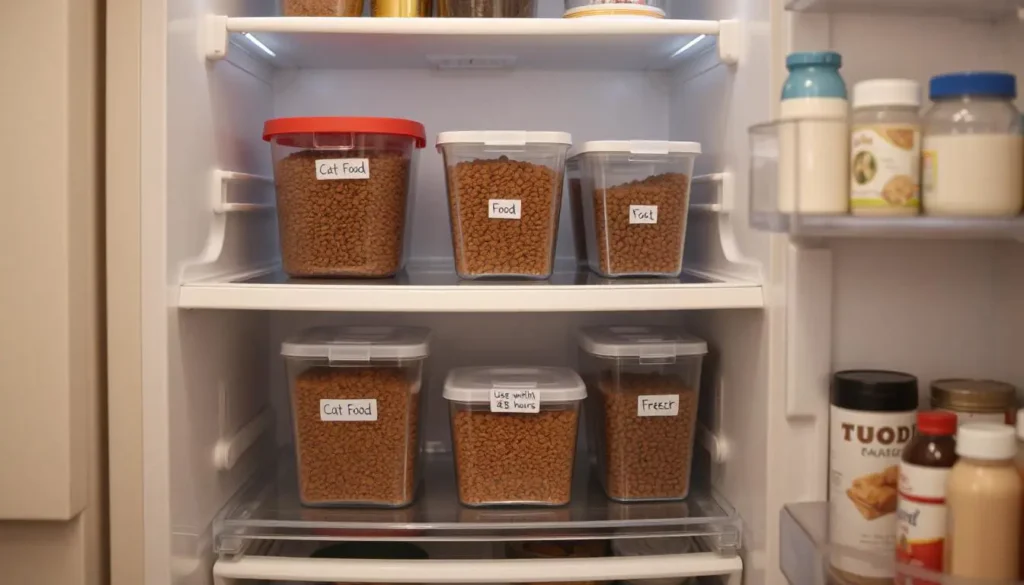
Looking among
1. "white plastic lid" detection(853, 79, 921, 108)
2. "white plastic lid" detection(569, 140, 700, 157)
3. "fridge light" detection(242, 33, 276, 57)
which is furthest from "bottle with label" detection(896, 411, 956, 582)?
"fridge light" detection(242, 33, 276, 57)

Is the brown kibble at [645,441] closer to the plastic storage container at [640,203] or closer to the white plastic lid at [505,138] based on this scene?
the plastic storage container at [640,203]

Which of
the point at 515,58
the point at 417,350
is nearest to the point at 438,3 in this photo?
the point at 515,58

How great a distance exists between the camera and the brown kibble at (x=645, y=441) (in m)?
1.39

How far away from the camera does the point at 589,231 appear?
144cm

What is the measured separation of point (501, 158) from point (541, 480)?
0.47 meters

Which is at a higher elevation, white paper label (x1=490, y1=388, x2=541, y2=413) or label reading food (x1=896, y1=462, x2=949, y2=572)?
white paper label (x1=490, y1=388, x2=541, y2=413)

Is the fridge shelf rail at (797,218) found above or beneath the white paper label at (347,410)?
above

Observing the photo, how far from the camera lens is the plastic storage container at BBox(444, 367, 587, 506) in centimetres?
135

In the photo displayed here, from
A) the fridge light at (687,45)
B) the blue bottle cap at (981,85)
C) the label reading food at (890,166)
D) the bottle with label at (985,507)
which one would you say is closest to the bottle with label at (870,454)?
the bottle with label at (985,507)

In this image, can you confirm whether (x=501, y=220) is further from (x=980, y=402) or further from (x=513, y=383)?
(x=980, y=402)

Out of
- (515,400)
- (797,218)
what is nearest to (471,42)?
(515,400)

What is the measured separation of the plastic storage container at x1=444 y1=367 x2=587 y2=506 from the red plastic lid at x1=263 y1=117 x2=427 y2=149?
1.27 ft

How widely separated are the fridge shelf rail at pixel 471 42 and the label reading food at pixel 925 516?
0.64 metres

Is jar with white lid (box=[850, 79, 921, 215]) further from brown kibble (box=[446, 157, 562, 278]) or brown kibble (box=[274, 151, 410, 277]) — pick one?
brown kibble (box=[274, 151, 410, 277])
